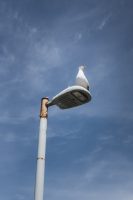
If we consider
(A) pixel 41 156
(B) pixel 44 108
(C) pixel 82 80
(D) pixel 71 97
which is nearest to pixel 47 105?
(B) pixel 44 108

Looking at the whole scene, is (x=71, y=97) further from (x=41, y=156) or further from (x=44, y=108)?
(x=41, y=156)

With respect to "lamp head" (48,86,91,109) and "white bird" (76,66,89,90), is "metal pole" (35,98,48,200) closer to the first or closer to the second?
"lamp head" (48,86,91,109)

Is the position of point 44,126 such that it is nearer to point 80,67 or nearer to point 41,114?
point 41,114

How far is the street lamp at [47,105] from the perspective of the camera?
6.71 metres

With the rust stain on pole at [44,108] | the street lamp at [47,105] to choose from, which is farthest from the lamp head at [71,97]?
the rust stain on pole at [44,108]

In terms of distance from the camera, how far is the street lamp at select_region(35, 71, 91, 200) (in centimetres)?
671

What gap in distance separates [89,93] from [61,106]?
2.64 ft

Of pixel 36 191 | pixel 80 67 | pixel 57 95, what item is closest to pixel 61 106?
pixel 57 95

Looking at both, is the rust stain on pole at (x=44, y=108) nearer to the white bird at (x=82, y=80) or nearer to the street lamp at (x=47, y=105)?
the street lamp at (x=47, y=105)

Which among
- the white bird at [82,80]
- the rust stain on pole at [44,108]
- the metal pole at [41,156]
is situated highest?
the white bird at [82,80]

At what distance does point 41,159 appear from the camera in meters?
6.89

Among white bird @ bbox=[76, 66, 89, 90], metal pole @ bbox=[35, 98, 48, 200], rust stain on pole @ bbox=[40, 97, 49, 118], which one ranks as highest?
white bird @ bbox=[76, 66, 89, 90]

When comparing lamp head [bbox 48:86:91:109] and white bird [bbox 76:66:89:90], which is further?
white bird [bbox 76:66:89:90]

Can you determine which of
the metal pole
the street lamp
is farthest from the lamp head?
the metal pole
